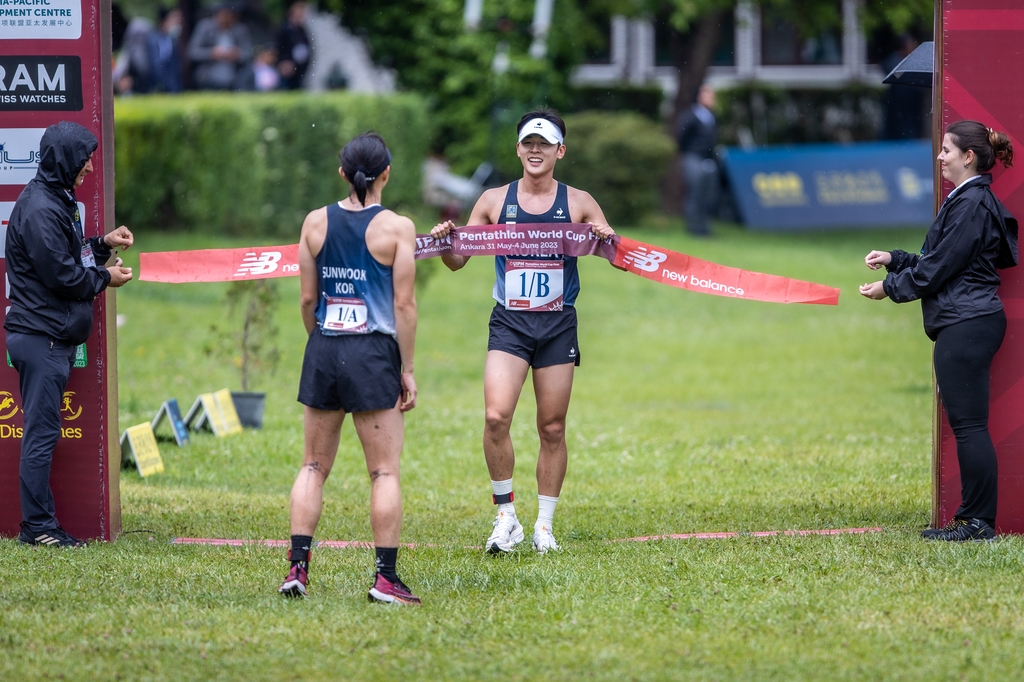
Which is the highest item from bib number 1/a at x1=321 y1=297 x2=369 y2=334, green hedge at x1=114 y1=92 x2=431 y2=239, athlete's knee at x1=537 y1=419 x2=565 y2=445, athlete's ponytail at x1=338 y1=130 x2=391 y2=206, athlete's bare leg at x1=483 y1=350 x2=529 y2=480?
green hedge at x1=114 y1=92 x2=431 y2=239

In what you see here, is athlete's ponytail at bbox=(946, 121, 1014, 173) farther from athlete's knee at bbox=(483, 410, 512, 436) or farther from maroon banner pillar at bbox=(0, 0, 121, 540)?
maroon banner pillar at bbox=(0, 0, 121, 540)

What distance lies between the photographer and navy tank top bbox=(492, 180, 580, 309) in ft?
22.7

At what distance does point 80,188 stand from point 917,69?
4.96 meters

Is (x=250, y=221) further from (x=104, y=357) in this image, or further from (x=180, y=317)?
(x=104, y=357)

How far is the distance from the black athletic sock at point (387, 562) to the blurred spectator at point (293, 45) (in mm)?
18239

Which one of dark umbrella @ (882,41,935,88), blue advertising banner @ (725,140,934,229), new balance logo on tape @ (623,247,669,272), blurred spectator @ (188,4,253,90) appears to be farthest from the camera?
blue advertising banner @ (725,140,934,229)

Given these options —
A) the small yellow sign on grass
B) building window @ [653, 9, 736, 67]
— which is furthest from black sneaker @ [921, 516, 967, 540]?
building window @ [653, 9, 736, 67]

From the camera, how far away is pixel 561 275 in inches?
272

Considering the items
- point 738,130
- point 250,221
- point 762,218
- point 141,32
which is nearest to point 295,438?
point 250,221

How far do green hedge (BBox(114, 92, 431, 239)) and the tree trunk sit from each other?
251 inches

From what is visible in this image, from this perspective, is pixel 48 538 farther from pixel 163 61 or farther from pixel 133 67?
pixel 133 67

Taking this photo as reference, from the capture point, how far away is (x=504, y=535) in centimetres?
691

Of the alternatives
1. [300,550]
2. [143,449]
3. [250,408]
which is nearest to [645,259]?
[300,550]

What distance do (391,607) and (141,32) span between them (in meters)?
18.3
